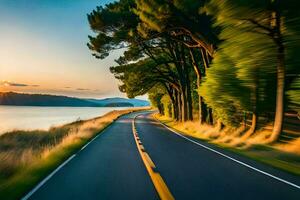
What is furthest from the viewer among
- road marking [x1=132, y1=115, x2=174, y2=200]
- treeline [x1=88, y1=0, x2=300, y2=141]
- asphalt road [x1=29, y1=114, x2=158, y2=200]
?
treeline [x1=88, y1=0, x2=300, y2=141]

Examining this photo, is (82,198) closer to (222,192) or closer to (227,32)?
(222,192)

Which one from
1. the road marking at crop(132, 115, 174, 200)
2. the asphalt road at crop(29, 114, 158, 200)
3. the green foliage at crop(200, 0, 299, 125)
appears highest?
the green foliage at crop(200, 0, 299, 125)

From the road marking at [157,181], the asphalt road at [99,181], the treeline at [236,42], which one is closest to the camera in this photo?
the road marking at [157,181]

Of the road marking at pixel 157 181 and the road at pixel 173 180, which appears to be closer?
the road marking at pixel 157 181

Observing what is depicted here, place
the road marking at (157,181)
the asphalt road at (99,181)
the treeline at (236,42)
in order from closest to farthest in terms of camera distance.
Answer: the road marking at (157,181)
the asphalt road at (99,181)
the treeline at (236,42)

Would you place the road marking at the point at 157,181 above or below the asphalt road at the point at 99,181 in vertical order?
above

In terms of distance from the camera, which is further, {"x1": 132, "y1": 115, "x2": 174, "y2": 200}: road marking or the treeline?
the treeline

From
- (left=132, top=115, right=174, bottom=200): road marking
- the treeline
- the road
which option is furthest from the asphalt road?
the treeline

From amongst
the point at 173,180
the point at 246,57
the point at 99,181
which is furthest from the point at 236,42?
the point at 99,181

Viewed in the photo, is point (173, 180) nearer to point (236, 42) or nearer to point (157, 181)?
point (157, 181)

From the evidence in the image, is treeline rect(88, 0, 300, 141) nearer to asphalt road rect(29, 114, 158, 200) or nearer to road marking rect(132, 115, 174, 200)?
Answer: road marking rect(132, 115, 174, 200)

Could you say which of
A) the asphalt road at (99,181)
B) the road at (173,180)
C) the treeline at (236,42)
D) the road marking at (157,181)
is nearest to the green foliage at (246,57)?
the treeline at (236,42)

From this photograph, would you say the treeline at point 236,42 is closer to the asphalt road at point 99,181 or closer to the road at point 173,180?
the road at point 173,180

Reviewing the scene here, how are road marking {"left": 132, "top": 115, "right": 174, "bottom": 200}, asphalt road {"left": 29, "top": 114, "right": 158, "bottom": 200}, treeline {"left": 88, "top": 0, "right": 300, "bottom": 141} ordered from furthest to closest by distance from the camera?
treeline {"left": 88, "top": 0, "right": 300, "bottom": 141}
asphalt road {"left": 29, "top": 114, "right": 158, "bottom": 200}
road marking {"left": 132, "top": 115, "right": 174, "bottom": 200}
